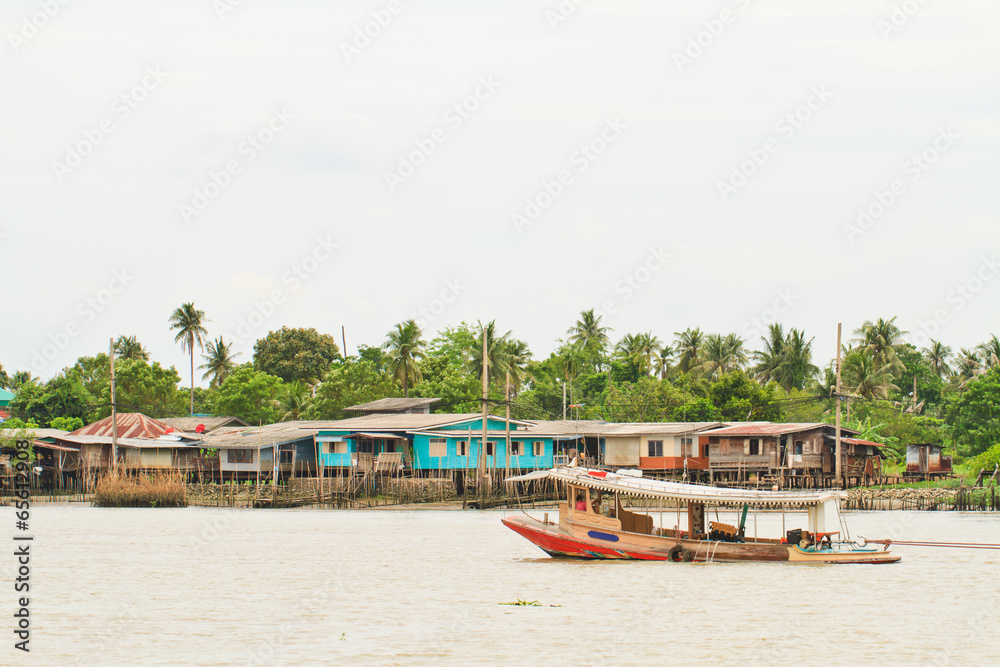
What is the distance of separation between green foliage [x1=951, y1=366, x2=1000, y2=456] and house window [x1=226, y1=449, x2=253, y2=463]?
4139 centimetres

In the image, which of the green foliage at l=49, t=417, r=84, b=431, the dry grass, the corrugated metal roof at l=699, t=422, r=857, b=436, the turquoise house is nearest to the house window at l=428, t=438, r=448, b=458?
the turquoise house

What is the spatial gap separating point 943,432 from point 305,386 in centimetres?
4904

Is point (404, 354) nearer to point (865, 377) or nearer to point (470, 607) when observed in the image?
point (865, 377)

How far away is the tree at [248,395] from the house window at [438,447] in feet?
86.4

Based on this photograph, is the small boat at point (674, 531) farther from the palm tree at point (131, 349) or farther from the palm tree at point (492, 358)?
the palm tree at point (131, 349)

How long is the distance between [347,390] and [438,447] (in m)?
21.3

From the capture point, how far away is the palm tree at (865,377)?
8019 centimetres

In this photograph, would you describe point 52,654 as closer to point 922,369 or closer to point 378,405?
point 378,405

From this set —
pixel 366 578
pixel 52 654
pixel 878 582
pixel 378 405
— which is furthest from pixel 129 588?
pixel 378 405

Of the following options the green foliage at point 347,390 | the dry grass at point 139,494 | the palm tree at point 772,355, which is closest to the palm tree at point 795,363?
the palm tree at point 772,355

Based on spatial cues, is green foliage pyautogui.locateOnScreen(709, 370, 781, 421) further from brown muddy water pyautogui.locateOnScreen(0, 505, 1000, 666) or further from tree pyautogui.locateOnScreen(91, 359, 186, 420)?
tree pyautogui.locateOnScreen(91, 359, 186, 420)

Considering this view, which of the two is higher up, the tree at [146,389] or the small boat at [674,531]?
the tree at [146,389]

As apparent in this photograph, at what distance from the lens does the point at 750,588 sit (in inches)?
991

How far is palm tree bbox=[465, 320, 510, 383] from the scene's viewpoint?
84812mm
